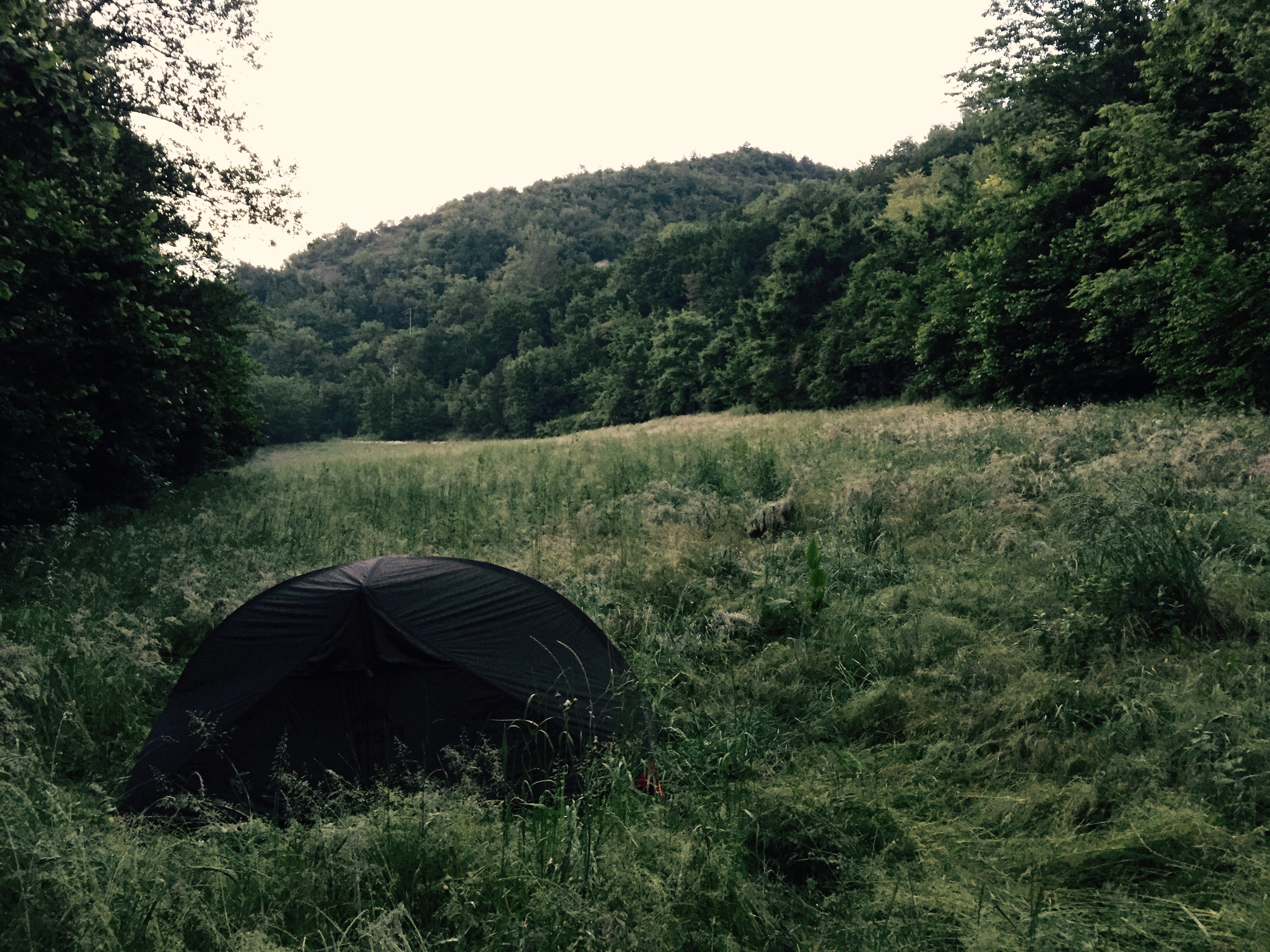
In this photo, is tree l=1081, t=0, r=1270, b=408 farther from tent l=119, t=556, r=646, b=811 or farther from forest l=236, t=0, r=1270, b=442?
tent l=119, t=556, r=646, b=811

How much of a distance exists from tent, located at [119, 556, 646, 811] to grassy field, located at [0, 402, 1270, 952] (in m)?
0.33

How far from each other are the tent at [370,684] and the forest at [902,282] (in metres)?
13.7

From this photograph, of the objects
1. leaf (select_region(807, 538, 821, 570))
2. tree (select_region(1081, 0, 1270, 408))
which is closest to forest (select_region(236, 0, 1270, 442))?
tree (select_region(1081, 0, 1270, 408))

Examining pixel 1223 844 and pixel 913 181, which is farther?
pixel 913 181

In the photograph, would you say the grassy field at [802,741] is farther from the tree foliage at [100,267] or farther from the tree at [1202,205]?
the tree at [1202,205]

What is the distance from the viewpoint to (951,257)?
2372 cm

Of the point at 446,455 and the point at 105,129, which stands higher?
the point at 105,129

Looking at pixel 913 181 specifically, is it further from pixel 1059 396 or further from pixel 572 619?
pixel 572 619

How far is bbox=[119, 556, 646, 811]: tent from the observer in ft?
11.7

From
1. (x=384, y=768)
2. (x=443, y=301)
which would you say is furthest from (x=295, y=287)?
(x=384, y=768)

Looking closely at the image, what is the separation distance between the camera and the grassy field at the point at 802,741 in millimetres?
2459

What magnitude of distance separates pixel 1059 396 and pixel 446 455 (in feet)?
60.8

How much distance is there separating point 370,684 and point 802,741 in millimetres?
2545

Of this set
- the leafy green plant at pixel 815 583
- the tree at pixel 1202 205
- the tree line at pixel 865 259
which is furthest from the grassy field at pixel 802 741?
the tree at pixel 1202 205
